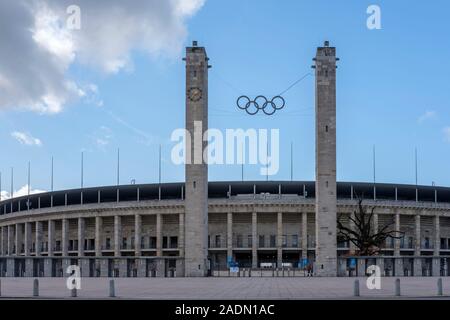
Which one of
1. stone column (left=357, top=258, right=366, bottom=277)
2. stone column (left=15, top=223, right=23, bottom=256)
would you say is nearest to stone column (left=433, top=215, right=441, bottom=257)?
stone column (left=357, top=258, right=366, bottom=277)

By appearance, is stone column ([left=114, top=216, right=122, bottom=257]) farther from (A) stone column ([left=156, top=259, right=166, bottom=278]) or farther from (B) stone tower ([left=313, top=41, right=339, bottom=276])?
(B) stone tower ([left=313, top=41, right=339, bottom=276])

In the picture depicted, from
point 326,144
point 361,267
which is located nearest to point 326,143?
point 326,144

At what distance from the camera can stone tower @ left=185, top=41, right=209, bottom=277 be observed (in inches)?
2859

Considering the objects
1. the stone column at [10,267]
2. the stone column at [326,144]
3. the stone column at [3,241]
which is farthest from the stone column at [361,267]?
the stone column at [3,241]

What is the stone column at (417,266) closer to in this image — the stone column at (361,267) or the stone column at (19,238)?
the stone column at (361,267)

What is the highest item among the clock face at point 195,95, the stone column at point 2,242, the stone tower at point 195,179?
the clock face at point 195,95

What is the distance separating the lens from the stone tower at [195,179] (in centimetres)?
7262

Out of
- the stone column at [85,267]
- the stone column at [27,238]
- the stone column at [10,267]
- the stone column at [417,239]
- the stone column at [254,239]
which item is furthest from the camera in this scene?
the stone column at [27,238]

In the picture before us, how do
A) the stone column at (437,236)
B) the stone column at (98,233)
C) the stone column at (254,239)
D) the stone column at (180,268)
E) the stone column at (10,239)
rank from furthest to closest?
the stone column at (10,239) → the stone column at (98,233) → the stone column at (437,236) → the stone column at (254,239) → the stone column at (180,268)

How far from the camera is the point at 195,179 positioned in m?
73.2

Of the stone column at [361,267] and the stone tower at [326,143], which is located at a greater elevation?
the stone tower at [326,143]

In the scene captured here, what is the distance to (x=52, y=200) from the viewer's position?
120125mm

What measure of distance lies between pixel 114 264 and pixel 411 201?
54.9 m
